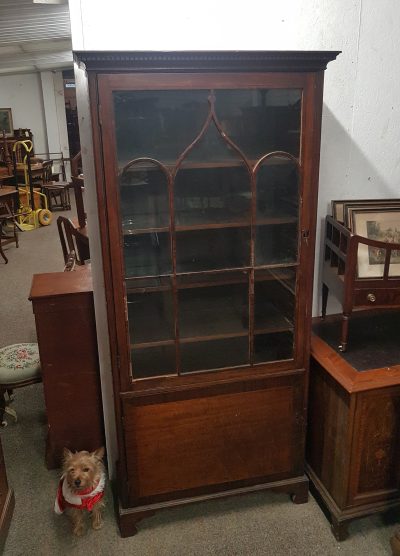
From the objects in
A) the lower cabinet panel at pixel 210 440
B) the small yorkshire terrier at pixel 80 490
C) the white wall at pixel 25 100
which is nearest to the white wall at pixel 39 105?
the white wall at pixel 25 100

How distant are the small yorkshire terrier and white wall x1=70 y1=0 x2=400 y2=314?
3.77 feet

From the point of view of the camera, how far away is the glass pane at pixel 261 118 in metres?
1.50

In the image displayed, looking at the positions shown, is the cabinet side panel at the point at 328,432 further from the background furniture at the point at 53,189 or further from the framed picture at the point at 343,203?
the background furniture at the point at 53,189

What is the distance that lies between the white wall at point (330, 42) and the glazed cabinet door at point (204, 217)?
336 mm

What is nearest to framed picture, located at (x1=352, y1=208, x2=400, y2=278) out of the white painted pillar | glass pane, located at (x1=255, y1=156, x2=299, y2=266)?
glass pane, located at (x1=255, y1=156, x2=299, y2=266)

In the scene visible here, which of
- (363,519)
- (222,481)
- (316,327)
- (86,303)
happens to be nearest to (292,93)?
(316,327)

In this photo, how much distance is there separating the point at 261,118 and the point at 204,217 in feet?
1.20

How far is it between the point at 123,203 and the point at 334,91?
98cm

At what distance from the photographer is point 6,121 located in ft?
33.4

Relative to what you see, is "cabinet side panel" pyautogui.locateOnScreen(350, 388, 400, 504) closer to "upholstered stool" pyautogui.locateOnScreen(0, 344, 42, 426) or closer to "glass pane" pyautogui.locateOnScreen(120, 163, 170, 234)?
"glass pane" pyautogui.locateOnScreen(120, 163, 170, 234)

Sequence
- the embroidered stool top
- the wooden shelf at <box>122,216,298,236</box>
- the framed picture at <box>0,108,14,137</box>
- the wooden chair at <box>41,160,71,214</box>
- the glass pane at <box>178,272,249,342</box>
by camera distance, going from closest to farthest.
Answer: the wooden shelf at <box>122,216,298,236</box> → the glass pane at <box>178,272,249,342</box> → the embroidered stool top → the wooden chair at <box>41,160,71,214</box> → the framed picture at <box>0,108,14,137</box>

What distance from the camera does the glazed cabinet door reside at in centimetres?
148

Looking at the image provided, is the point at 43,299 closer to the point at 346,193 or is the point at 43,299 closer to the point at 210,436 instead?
the point at 210,436

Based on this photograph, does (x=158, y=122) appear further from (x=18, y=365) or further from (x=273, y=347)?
(x=18, y=365)
